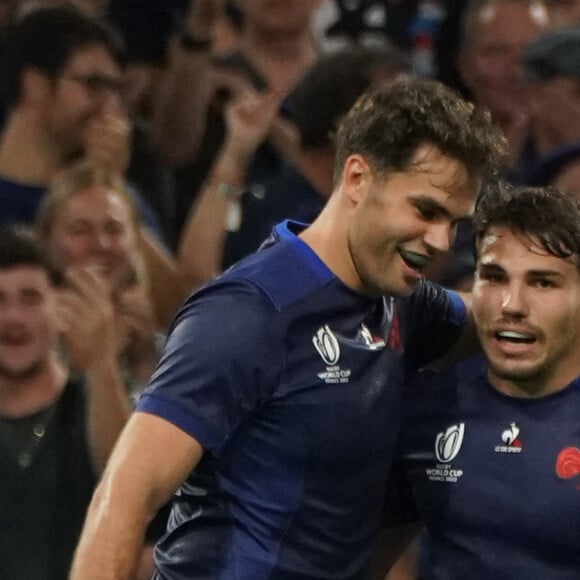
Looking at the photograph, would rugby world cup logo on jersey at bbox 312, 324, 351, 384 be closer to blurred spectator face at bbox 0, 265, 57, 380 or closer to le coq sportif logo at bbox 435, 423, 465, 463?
le coq sportif logo at bbox 435, 423, 465, 463

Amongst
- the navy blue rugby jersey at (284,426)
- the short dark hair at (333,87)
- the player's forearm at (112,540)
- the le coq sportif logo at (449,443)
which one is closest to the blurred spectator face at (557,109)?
the short dark hair at (333,87)

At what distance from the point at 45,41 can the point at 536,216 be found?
200 cm

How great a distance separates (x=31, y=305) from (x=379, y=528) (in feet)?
3.76

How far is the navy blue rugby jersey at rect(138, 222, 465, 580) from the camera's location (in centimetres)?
261

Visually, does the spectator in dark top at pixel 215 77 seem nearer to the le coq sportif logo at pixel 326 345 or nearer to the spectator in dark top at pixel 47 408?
the spectator in dark top at pixel 47 408

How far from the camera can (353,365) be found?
8.98 feet

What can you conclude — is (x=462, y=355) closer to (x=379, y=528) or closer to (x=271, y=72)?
(x=379, y=528)

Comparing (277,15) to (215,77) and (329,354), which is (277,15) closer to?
(215,77)

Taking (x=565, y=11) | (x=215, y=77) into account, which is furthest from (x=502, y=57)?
(x=215, y=77)

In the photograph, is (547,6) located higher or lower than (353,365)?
higher

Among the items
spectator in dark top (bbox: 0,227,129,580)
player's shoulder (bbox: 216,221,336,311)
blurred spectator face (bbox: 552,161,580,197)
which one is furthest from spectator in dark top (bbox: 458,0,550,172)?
player's shoulder (bbox: 216,221,336,311)

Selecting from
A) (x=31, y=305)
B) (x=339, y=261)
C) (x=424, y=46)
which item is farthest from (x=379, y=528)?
(x=424, y=46)

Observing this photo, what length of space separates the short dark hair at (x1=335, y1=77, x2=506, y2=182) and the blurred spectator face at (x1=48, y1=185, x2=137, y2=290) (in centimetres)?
138

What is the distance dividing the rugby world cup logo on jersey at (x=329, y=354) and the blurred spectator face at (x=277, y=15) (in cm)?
216
